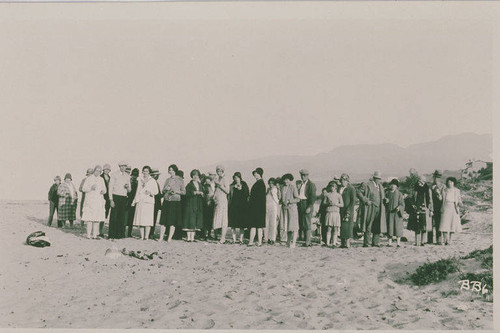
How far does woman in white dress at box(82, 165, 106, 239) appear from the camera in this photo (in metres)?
10.6

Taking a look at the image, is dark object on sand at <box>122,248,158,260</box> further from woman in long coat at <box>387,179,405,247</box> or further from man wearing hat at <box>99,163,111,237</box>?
woman in long coat at <box>387,179,405,247</box>

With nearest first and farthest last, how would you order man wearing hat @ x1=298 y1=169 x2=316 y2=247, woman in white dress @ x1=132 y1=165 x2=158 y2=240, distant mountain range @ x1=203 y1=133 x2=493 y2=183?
distant mountain range @ x1=203 y1=133 x2=493 y2=183 < man wearing hat @ x1=298 y1=169 x2=316 y2=247 < woman in white dress @ x1=132 y1=165 x2=158 y2=240

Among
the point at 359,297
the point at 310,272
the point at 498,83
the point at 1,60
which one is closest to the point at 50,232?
the point at 1,60

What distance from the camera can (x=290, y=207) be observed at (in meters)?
10.5

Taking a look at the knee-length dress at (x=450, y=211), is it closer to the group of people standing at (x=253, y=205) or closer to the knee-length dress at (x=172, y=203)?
the group of people standing at (x=253, y=205)

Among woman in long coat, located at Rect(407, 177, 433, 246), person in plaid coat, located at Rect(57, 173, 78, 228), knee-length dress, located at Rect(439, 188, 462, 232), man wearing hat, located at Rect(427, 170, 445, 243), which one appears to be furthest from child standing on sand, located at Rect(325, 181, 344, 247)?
person in plaid coat, located at Rect(57, 173, 78, 228)

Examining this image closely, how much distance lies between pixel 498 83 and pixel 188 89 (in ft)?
18.7

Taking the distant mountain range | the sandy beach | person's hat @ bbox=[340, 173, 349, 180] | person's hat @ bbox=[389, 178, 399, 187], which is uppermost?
the distant mountain range

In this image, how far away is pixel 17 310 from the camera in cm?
899

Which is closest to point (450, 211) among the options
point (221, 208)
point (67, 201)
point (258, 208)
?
point (258, 208)

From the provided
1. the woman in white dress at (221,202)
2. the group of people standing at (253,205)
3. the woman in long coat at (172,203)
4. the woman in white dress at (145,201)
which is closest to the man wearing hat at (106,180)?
the group of people standing at (253,205)

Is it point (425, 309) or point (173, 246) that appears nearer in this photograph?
point (425, 309)

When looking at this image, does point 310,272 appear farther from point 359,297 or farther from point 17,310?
point 17,310

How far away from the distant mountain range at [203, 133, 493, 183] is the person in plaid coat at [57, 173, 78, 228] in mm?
3042
